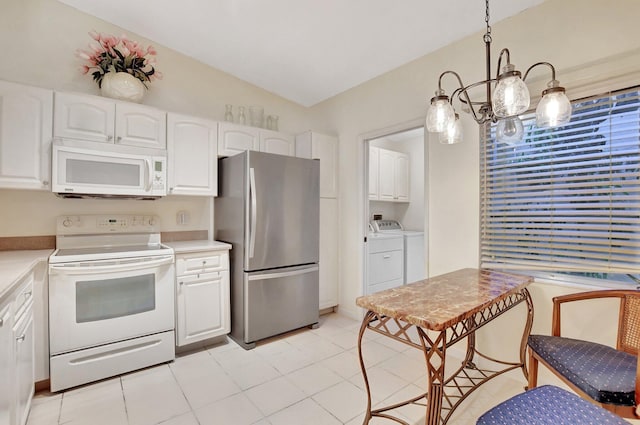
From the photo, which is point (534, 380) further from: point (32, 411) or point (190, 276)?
point (32, 411)

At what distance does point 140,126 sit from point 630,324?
136 inches

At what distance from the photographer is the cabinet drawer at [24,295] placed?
1.50 meters

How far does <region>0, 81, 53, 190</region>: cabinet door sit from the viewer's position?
2020 mm

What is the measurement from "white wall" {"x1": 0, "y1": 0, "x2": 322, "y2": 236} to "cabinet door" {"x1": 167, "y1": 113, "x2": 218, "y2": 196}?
1.14 feet

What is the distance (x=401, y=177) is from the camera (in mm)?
4738

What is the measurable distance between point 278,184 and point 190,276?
110cm

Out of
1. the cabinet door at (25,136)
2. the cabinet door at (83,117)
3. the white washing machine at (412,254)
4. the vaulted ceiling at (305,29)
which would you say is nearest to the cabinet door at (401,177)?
the white washing machine at (412,254)

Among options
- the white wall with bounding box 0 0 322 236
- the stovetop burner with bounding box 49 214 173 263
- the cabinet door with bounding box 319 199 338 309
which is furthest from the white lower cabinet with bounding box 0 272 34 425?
the cabinet door with bounding box 319 199 338 309

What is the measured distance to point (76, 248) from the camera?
2404mm

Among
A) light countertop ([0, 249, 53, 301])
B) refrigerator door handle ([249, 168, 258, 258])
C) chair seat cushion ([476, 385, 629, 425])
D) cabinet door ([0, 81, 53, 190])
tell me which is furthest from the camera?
refrigerator door handle ([249, 168, 258, 258])

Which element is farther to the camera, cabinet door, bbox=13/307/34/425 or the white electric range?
the white electric range

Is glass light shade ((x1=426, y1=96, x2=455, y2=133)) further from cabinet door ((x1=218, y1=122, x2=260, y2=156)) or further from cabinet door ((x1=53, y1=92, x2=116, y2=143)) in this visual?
cabinet door ((x1=53, y1=92, x2=116, y2=143))

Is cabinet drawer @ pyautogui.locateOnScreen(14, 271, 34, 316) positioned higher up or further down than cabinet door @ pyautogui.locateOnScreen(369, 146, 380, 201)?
further down

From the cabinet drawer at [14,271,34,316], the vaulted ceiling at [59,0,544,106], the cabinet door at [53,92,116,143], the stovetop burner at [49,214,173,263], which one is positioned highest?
the vaulted ceiling at [59,0,544,106]
